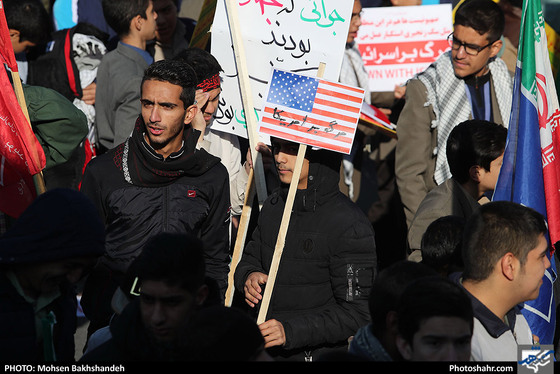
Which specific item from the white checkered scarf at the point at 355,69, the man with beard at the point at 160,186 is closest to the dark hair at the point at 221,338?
the man with beard at the point at 160,186

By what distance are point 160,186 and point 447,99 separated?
277cm

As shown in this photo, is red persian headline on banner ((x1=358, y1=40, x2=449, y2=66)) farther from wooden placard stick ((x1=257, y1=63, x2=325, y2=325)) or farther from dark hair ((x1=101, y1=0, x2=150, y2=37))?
wooden placard stick ((x1=257, y1=63, x2=325, y2=325))

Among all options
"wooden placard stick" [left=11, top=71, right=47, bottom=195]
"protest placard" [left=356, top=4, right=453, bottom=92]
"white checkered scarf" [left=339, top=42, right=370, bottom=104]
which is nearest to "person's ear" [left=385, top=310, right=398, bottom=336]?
"wooden placard stick" [left=11, top=71, right=47, bottom=195]

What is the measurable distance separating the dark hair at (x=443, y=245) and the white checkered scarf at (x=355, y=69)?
3449mm

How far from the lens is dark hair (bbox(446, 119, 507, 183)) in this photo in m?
5.03

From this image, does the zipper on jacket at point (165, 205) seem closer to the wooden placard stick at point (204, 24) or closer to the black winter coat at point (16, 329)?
the black winter coat at point (16, 329)

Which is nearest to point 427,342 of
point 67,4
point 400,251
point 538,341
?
point 538,341

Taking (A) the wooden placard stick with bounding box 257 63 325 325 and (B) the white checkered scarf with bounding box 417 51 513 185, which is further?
(B) the white checkered scarf with bounding box 417 51 513 185

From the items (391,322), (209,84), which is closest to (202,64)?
(209,84)

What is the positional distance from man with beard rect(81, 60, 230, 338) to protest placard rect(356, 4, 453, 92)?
3.72 m

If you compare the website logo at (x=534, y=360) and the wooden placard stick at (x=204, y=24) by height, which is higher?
the wooden placard stick at (x=204, y=24)

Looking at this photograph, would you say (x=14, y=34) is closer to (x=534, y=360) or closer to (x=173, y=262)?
(x=173, y=262)

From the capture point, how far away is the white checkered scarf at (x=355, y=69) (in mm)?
7484

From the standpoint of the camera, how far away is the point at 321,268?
4.34m
